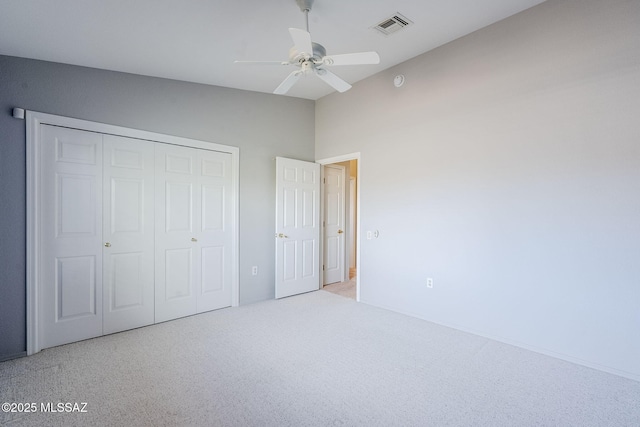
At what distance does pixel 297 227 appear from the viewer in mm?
4398

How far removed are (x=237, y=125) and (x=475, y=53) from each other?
2.94 m

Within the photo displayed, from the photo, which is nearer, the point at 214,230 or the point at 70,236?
the point at 70,236

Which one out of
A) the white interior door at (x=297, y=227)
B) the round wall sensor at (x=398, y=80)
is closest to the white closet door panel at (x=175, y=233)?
the white interior door at (x=297, y=227)

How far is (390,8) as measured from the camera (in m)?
2.40

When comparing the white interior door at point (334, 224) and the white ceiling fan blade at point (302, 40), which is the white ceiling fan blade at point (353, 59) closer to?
the white ceiling fan blade at point (302, 40)

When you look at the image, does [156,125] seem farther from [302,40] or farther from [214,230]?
[302,40]

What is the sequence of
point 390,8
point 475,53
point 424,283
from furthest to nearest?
point 424,283 < point 475,53 < point 390,8

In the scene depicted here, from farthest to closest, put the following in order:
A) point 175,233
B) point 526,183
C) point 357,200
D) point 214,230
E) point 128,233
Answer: point 357,200 < point 214,230 < point 175,233 < point 128,233 < point 526,183

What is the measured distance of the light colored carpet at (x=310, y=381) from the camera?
1.80 meters

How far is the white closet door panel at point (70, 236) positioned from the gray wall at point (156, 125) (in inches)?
6.3

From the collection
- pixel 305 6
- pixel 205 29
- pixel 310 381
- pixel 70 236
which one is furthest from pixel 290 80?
pixel 70 236

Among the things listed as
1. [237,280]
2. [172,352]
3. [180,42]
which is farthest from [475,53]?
[172,352]

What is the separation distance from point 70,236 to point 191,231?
112cm

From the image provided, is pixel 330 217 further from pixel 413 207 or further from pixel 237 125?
pixel 237 125
